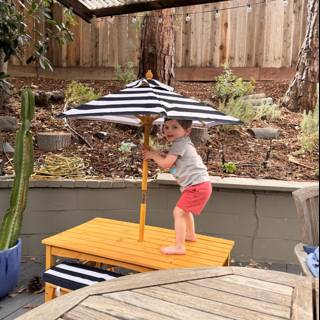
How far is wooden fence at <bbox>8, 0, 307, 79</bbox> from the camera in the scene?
7.05 m

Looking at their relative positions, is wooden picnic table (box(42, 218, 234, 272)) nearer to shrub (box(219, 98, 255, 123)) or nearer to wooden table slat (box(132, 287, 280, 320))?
wooden table slat (box(132, 287, 280, 320))

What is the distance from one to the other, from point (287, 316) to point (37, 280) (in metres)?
2.47

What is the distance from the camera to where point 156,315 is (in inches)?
60.2

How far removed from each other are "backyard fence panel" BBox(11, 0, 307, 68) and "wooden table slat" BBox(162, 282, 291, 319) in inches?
231

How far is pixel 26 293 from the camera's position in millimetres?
3373

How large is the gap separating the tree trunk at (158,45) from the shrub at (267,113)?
3.94 feet

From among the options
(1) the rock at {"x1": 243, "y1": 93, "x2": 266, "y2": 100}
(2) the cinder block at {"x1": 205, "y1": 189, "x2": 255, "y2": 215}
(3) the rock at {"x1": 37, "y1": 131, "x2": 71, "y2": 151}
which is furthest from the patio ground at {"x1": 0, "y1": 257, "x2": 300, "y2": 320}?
(1) the rock at {"x1": 243, "y1": 93, "x2": 266, "y2": 100}

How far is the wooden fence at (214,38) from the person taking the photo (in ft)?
23.1

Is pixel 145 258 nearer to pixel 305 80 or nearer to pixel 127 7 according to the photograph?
pixel 127 7

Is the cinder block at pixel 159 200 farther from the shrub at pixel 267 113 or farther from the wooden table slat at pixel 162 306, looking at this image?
the wooden table slat at pixel 162 306

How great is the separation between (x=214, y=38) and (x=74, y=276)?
217 inches

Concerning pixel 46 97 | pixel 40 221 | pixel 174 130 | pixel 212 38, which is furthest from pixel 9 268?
pixel 212 38

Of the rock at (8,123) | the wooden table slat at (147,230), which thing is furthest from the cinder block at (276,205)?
the rock at (8,123)

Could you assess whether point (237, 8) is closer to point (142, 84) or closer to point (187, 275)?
point (142, 84)
